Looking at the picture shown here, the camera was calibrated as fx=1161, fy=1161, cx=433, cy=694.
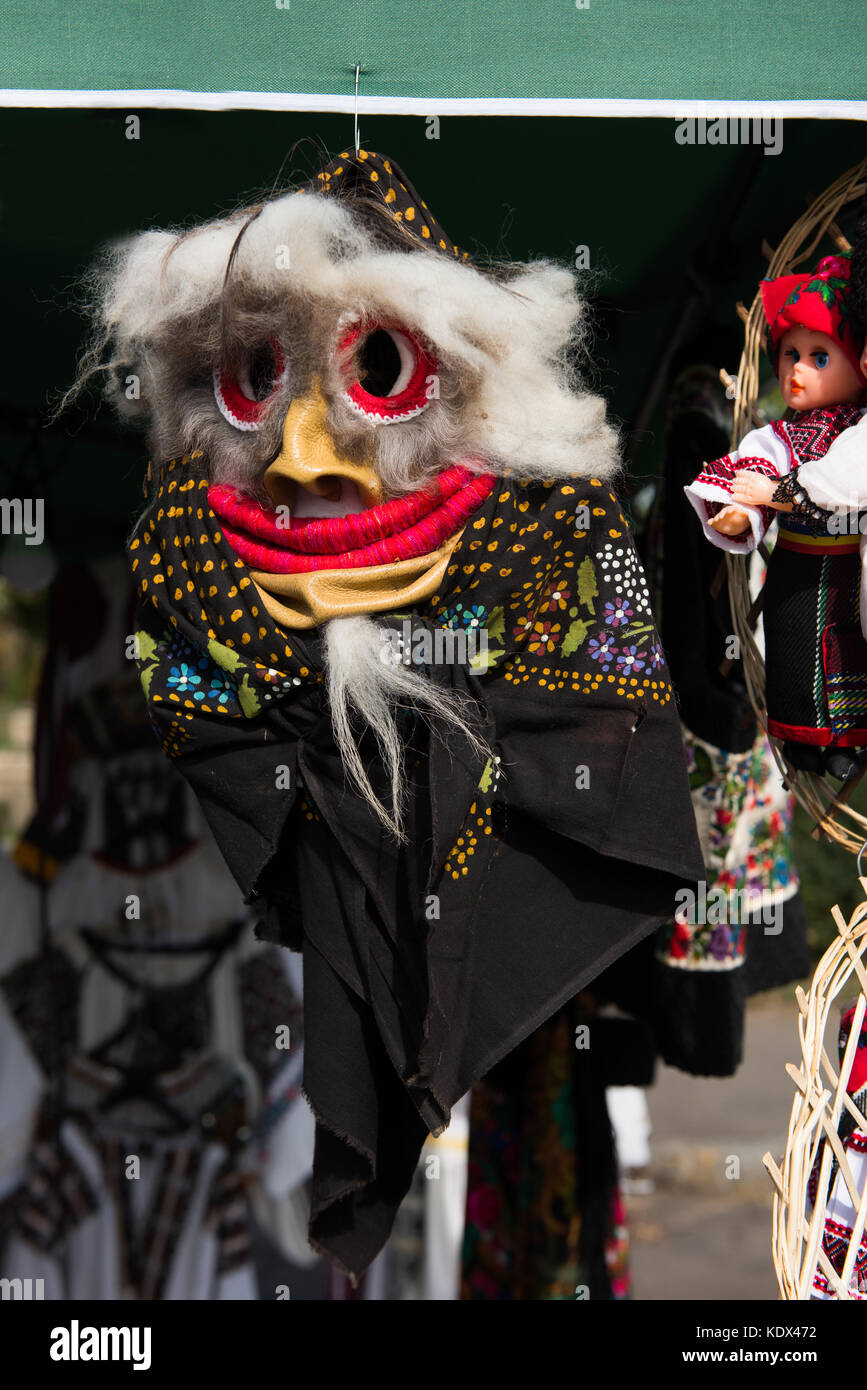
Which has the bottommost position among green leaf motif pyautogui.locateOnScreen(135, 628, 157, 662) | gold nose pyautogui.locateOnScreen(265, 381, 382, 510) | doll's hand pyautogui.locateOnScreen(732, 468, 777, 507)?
green leaf motif pyautogui.locateOnScreen(135, 628, 157, 662)

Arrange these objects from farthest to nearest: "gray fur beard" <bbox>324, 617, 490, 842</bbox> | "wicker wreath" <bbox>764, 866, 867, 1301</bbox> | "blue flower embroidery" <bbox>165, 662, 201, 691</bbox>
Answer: "blue flower embroidery" <bbox>165, 662, 201, 691</bbox> < "gray fur beard" <bbox>324, 617, 490, 842</bbox> < "wicker wreath" <bbox>764, 866, 867, 1301</bbox>

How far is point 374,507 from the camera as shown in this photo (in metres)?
1.29

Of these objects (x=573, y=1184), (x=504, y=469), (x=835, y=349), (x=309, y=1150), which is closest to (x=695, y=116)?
(x=835, y=349)

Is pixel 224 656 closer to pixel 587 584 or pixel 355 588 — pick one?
pixel 355 588

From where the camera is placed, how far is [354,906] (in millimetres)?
1334

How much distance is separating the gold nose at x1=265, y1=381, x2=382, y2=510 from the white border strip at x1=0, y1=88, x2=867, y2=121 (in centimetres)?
30

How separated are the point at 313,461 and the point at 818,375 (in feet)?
1.87

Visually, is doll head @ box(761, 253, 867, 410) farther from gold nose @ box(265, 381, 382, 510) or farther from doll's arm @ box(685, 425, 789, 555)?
gold nose @ box(265, 381, 382, 510)

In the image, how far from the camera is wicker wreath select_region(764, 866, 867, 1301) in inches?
45.2

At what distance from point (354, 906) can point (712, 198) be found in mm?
1155

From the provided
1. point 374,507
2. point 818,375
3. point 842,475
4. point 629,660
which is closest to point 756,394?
point 818,375

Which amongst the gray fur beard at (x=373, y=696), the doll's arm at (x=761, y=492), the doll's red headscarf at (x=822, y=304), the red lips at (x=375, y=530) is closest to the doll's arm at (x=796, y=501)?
the doll's arm at (x=761, y=492)

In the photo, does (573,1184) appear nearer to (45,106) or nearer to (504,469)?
(504,469)

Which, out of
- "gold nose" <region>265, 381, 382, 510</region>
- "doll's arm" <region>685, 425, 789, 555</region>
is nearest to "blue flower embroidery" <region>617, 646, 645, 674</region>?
"doll's arm" <region>685, 425, 789, 555</region>
